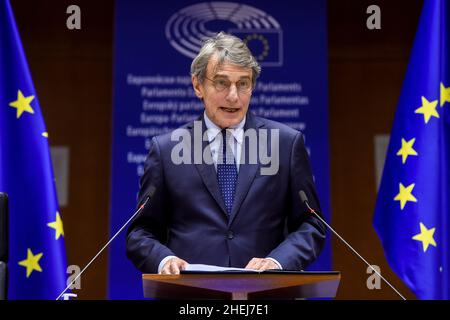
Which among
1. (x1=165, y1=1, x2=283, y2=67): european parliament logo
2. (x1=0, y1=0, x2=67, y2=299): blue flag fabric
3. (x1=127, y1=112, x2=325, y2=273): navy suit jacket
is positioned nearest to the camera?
(x1=127, y1=112, x2=325, y2=273): navy suit jacket

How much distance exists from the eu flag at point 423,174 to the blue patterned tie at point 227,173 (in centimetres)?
116

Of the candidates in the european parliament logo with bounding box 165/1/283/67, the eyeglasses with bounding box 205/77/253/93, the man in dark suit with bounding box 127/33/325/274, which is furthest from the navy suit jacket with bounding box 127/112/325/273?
the european parliament logo with bounding box 165/1/283/67

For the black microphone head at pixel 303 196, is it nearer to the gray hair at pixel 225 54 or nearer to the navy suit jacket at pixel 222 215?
the navy suit jacket at pixel 222 215

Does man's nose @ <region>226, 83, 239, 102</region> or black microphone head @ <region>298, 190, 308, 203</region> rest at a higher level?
man's nose @ <region>226, 83, 239, 102</region>

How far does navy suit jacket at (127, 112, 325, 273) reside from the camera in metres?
3.04

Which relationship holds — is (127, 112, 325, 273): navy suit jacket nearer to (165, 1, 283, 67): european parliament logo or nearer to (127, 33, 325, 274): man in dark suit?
(127, 33, 325, 274): man in dark suit

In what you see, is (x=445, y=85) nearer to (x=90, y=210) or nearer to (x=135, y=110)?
(x=135, y=110)

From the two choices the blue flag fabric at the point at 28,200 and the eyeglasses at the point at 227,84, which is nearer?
the eyeglasses at the point at 227,84

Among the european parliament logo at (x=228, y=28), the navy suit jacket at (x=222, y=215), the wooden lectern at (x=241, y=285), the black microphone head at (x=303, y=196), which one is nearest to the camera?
the wooden lectern at (x=241, y=285)

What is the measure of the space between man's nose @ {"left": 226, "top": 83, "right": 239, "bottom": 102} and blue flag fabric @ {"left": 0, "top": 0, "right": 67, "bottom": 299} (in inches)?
51.1

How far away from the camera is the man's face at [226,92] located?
3.11 m

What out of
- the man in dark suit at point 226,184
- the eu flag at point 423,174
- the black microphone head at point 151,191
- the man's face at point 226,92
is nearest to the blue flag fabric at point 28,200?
the man in dark suit at point 226,184

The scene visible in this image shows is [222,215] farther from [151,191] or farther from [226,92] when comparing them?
[226,92]

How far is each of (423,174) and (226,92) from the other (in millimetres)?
1275
